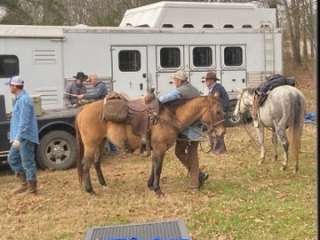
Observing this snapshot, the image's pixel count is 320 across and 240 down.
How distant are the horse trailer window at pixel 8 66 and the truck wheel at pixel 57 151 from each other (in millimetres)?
2745

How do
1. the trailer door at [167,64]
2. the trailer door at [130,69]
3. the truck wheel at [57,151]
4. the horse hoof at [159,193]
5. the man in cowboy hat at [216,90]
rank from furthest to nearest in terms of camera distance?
1. the trailer door at [167,64]
2. the trailer door at [130,69]
3. the man in cowboy hat at [216,90]
4. the truck wheel at [57,151]
5. the horse hoof at [159,193]

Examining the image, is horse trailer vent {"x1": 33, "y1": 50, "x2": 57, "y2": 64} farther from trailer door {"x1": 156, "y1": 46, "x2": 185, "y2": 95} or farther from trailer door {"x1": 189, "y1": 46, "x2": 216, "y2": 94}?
trailer door {"x1": 189, "y1": 46, "x2": 216, "y2": 94}

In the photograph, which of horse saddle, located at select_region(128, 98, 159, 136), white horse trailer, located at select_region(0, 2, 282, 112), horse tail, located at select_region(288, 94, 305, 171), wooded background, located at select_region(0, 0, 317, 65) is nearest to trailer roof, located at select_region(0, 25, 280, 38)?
white horse trailer, located at select_region(0, 2, 282, 112)

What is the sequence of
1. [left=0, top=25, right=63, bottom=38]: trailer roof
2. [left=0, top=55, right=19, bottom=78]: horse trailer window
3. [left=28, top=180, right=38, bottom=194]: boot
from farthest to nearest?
[left=0, top=55, right=19, bottom=78]: horse trailer window, [left=0, top=25, right=63, bottom=38]: trailer roof, [left=28, top=180, right=38, bottom=194]: boot

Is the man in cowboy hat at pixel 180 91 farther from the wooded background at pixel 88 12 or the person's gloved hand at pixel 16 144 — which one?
the wooded background at pixel 88 12

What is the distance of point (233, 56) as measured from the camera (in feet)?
52.1

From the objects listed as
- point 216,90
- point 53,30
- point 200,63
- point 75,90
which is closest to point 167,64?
point 200,63

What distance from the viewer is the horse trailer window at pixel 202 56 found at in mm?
15211

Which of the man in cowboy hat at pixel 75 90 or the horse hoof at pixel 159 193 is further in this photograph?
the man in cowboy hat at pixel 75 90

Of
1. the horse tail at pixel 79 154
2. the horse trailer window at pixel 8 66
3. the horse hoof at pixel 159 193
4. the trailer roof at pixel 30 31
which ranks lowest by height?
the horse hoof at pixel 159 193

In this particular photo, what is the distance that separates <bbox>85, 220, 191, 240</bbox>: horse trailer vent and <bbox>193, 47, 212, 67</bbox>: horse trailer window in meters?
A: 9.75

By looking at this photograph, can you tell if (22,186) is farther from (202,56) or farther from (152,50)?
(202,56)

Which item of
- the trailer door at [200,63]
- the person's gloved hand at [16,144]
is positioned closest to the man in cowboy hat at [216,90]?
the trailer door at [200,63]

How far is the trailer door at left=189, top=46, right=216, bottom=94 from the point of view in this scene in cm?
1515
